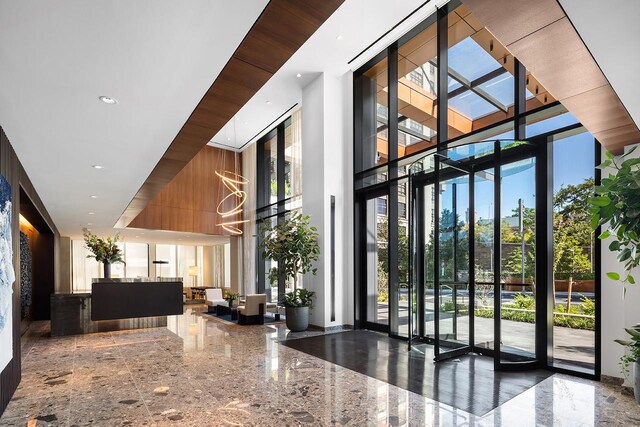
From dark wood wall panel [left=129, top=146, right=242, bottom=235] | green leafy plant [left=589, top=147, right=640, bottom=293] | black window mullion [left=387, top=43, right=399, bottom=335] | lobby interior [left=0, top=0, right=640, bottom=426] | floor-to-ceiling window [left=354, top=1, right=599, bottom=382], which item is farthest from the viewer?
dark wood wall panel [left=129, top=146, right=242, bottom=235]

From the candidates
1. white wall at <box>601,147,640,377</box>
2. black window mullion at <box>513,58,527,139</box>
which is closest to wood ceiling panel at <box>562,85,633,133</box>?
white wall at <box>601,147,640,377</box>

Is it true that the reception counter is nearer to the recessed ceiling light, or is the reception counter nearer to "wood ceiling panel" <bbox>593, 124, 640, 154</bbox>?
the recessed ceiling light

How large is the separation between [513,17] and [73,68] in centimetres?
279

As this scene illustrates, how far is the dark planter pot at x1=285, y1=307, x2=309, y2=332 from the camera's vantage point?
8.21 meters

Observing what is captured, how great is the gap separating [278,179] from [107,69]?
9441 mm

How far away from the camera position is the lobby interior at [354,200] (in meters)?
2.44

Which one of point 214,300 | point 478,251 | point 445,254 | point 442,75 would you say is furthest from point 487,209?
point 214,300

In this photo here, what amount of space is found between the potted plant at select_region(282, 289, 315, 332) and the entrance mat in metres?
0.94

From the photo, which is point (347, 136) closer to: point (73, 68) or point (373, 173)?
point (373, 173)

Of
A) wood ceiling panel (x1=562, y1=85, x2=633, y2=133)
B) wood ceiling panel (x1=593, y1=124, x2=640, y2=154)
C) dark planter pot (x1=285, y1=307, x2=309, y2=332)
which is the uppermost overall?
wood ceiling panel (x1=562, y1=85, x2=633, y2=133)

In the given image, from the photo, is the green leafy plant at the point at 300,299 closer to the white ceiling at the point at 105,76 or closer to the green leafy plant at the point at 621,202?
the white ceiling at the point at 105,76

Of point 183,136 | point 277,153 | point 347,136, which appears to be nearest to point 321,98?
point 347,136

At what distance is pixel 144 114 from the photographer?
3.43 metres

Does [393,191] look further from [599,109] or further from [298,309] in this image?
[599,109]
